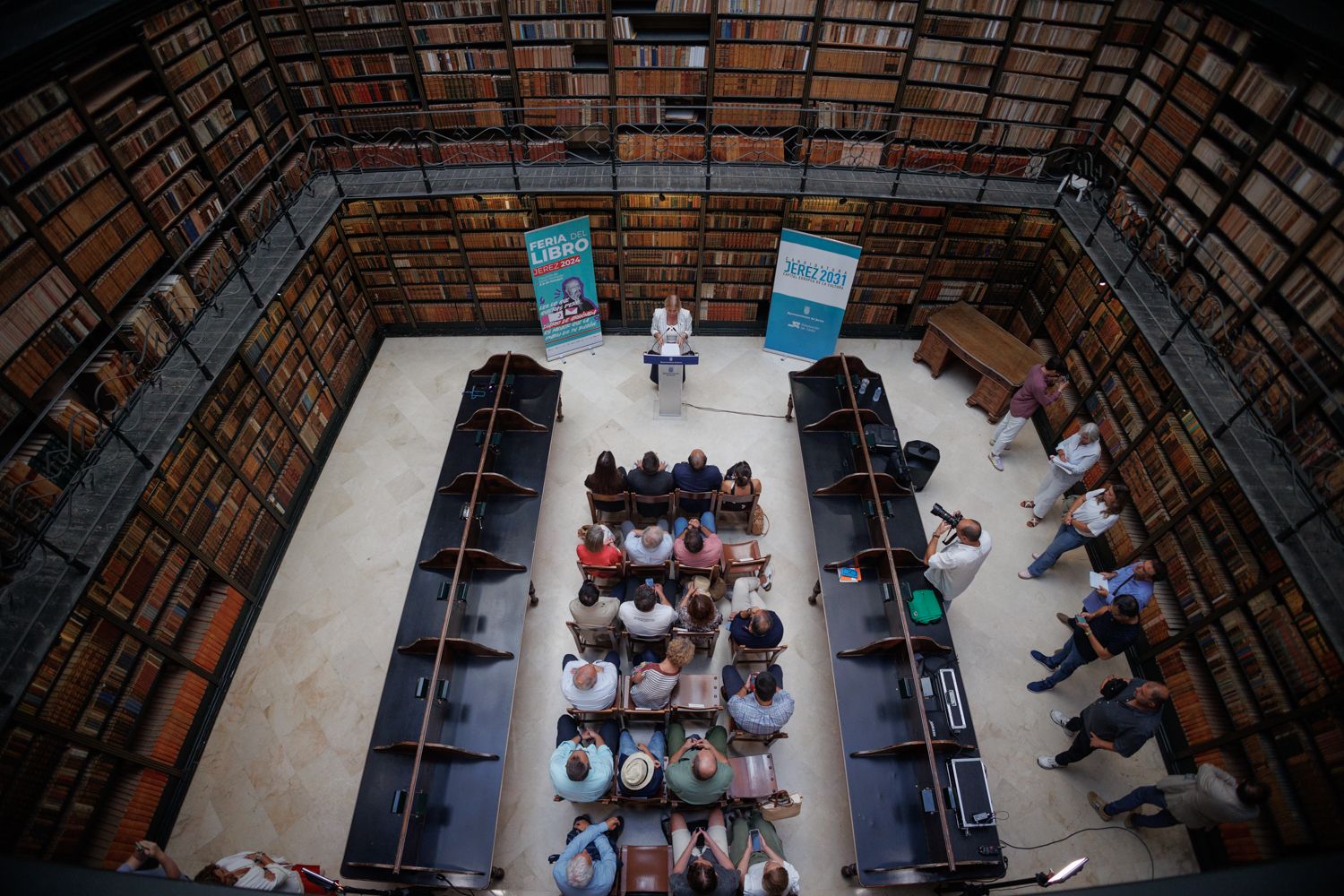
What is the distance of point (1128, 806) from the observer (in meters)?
4.31

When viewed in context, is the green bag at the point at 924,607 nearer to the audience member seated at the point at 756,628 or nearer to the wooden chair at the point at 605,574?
the audience member seated at the point at 756,628

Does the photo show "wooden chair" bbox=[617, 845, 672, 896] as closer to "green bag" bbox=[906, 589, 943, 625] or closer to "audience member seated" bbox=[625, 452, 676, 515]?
"green bag" bbox=[906, 589, 943, 625]

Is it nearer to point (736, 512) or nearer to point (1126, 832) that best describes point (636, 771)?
point (736, 512)

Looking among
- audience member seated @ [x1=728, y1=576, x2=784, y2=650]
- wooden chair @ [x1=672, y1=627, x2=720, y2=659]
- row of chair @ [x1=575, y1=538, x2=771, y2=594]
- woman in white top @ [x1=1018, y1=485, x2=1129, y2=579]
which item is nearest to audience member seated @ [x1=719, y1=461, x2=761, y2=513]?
row of chair @ [x1=575, y1=538, x2=771, y2=594]

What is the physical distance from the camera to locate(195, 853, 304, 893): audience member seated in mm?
3762

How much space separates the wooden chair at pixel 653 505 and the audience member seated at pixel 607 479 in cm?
13

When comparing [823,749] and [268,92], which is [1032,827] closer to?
[823,749]

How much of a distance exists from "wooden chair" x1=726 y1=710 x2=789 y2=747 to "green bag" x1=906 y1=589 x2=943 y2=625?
1338mm

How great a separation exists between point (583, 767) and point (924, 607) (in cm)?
276

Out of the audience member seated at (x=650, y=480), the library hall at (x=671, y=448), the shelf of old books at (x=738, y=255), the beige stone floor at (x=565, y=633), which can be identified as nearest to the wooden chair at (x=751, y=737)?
the library hall at (x=671, y=448)

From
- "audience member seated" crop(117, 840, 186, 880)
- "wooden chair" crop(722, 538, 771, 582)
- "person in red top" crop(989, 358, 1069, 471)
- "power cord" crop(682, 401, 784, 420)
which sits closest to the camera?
"audience member seated" crop(117, 840, 186, 880)

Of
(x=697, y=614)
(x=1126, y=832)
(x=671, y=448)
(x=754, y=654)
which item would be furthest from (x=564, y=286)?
(x=1126, y=832)

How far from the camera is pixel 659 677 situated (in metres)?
4.30

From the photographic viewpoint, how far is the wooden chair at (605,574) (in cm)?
510
